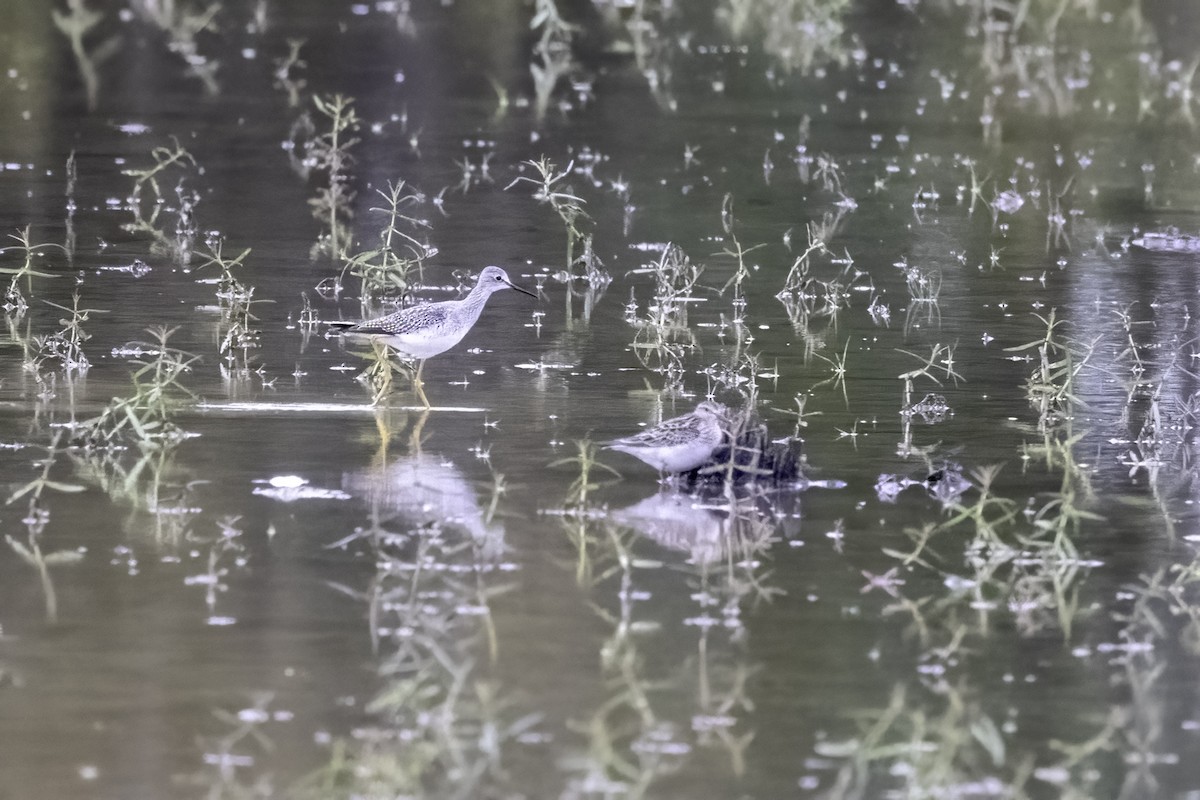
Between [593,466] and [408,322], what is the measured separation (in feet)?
6.46

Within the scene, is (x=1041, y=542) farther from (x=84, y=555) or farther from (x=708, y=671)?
(x=84, y=555)

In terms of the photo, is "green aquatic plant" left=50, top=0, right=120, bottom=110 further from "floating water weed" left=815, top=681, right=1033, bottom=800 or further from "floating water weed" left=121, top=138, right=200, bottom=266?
"floating water weed" left=815, top=681, right=1033, bottom=800

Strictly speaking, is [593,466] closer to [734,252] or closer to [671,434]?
[671,434]

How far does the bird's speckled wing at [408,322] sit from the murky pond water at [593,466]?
0.31 meters

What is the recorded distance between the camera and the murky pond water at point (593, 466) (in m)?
7.80

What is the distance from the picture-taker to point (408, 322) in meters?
12.9

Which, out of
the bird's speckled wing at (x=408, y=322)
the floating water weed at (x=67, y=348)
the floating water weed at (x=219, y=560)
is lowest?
the floating water weed at (x=219, y=560)

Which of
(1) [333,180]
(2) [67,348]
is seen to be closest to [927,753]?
(2) [67,348]

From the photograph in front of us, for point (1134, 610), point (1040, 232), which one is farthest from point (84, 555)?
point (1040, 232)

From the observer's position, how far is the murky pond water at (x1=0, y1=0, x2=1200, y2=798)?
7805 mm

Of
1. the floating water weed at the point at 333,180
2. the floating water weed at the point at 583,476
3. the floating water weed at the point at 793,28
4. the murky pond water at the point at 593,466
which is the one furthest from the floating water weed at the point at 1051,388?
the floating water weed at the point at 793,28

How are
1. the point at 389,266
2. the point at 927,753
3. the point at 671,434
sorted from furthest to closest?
the point at 389,266 → the point at 671,434 → the point at 927,753

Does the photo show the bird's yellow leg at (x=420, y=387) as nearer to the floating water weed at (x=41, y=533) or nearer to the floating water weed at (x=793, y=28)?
the floating water weed at (x=41, y=533)

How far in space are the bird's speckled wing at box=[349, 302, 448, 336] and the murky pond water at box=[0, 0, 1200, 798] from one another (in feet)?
1.02
